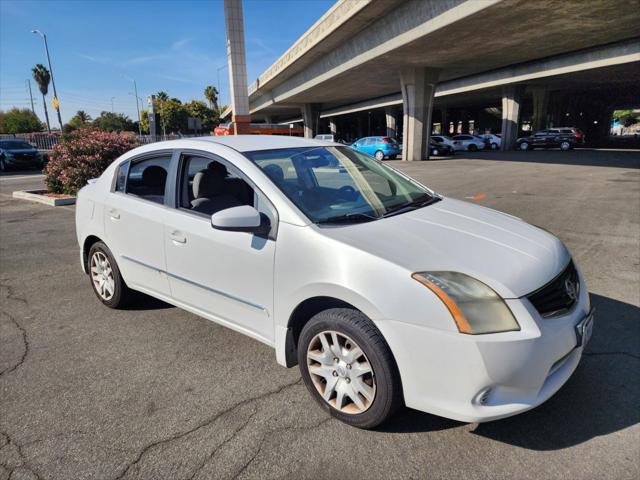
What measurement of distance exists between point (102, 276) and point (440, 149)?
29901mm

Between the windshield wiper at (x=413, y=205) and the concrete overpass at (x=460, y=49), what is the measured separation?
13485 mm

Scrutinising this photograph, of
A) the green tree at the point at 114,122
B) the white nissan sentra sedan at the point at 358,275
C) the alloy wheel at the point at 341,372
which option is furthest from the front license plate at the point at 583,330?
the green tree at the point at 114,122

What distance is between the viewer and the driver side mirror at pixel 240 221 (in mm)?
2723

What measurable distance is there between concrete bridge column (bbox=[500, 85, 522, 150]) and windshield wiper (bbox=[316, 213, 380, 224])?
3761cm

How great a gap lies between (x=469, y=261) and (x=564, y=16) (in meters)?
18.9

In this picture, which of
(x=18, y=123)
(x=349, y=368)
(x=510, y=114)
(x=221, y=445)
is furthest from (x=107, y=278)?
(x=18, y=123)

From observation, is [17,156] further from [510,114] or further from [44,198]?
[510,114]

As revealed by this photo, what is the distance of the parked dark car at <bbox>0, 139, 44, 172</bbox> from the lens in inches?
915

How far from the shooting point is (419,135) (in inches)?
1115

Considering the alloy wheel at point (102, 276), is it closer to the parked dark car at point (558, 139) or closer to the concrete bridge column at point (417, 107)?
the concrete bridge column at point (417, 107)

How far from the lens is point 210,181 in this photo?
3.63 metres

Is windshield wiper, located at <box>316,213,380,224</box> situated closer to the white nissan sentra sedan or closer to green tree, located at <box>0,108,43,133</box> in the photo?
the white nissan sentra sedan

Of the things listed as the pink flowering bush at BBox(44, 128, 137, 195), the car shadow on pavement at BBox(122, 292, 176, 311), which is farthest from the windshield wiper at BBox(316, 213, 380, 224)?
the pink flowering bush at BBox(44, 128, 137, 195)

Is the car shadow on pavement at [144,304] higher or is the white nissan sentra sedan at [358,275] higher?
the white nissan sentra sedan at [358,275]
